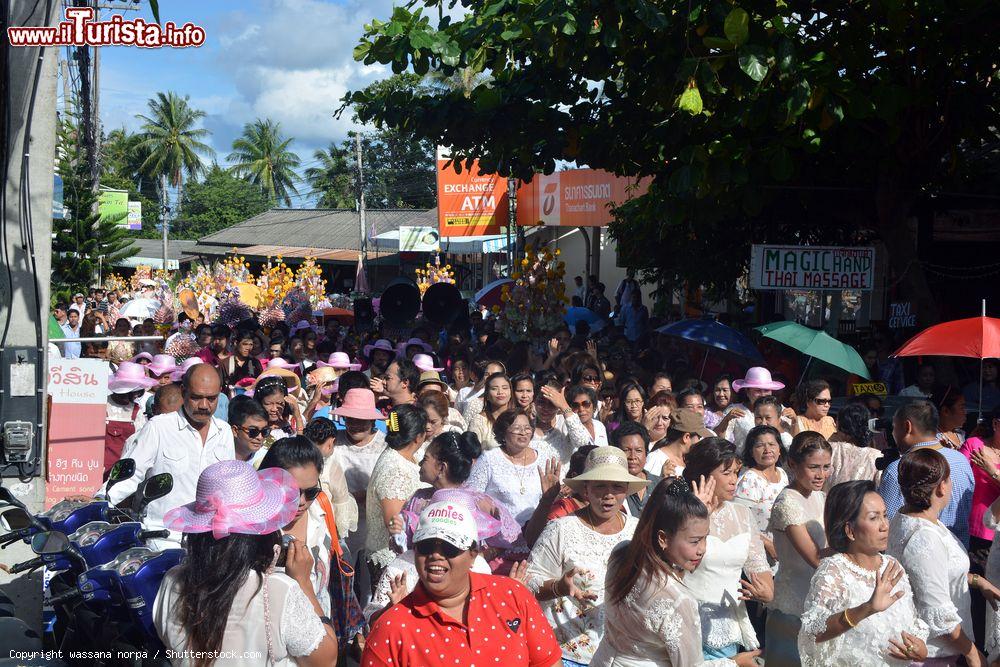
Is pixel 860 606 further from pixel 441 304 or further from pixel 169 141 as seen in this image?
pixel 169 141

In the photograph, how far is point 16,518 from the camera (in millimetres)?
4215

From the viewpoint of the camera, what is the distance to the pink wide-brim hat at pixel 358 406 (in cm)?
670

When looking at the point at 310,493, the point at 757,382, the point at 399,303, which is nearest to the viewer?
the point at 310,493

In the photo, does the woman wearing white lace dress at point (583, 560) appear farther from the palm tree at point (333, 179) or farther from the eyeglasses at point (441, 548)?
the palm tree at point (333, 179)

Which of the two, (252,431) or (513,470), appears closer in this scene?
(513,470)

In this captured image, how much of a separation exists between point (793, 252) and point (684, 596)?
25.4 ft

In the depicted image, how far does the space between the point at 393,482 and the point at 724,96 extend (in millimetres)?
5920

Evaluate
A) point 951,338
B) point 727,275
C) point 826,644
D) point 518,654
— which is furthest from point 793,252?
point 518,654

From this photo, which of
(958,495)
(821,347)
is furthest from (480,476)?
(821,347)

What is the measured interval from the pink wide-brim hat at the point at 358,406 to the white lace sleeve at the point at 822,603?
3330mm

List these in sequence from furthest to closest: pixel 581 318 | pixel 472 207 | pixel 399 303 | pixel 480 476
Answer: pixel 472 207, pixel 399 303, pixel 581 318, pixel 480 476

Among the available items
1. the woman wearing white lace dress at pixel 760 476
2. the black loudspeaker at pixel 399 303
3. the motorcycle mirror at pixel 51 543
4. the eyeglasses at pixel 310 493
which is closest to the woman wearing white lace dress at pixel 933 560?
the woman wearing white lace dress at pixel 760 476

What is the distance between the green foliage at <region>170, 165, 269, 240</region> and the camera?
74125 millimetres

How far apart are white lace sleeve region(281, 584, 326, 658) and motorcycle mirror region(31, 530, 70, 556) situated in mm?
1327
